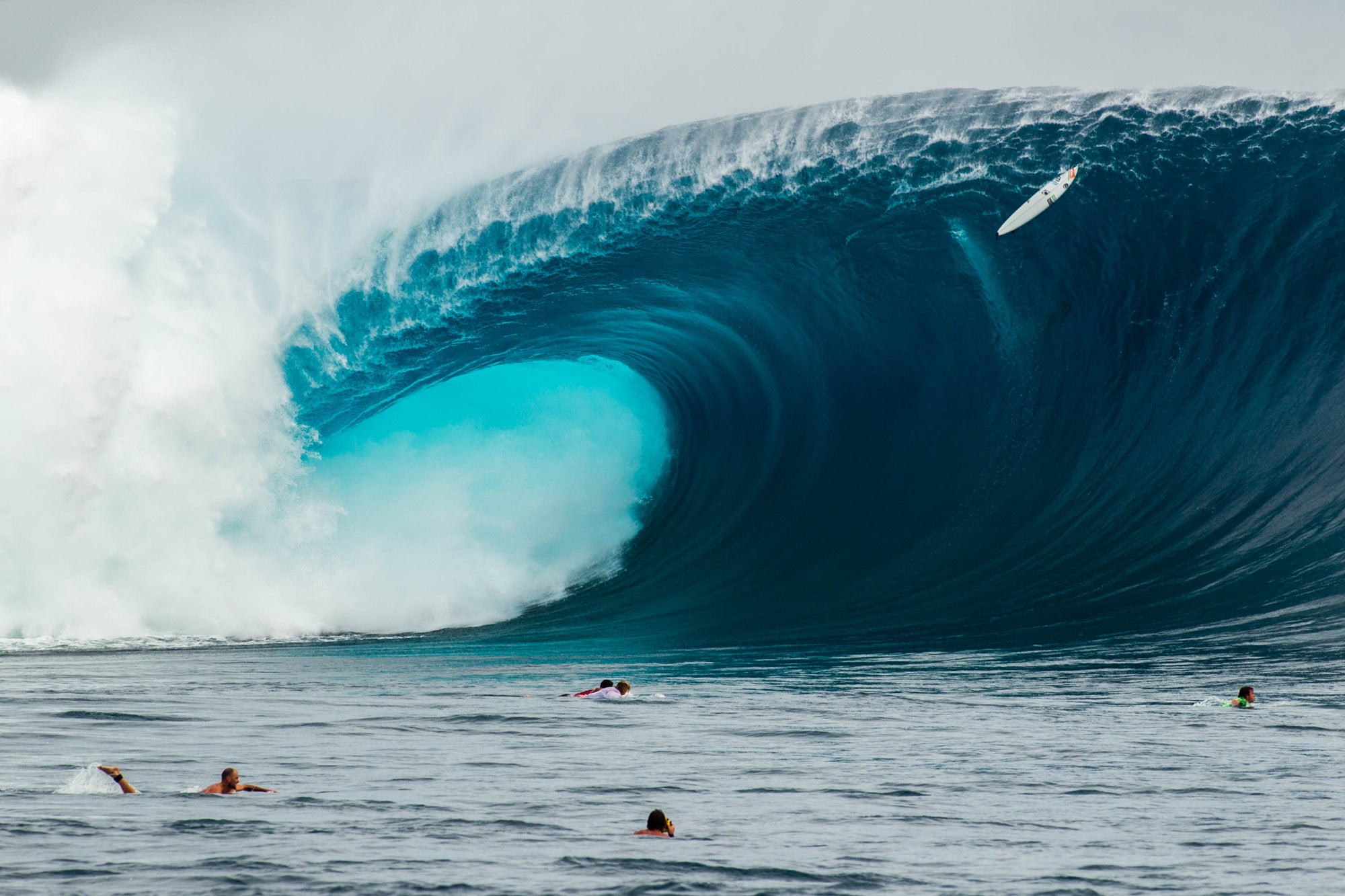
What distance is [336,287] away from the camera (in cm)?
1588

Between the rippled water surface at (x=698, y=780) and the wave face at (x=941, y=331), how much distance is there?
3085mm

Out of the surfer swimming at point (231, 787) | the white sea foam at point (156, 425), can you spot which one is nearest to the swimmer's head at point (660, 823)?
the surfer swimming at point (231, 787)

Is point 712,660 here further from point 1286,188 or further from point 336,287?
point 1286,188

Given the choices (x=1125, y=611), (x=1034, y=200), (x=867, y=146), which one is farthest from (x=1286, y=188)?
(x=1125, y=611)

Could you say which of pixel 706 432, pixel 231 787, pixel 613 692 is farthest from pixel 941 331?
pixel 231 787

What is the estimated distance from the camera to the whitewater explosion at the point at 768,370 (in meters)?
13.5

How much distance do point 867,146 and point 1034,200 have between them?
2163 millimetres

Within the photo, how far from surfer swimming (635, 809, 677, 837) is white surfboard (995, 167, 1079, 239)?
11.6 m

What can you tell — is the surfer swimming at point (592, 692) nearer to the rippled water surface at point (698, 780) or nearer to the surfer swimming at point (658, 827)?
the rippled water surface at point (698, 780)

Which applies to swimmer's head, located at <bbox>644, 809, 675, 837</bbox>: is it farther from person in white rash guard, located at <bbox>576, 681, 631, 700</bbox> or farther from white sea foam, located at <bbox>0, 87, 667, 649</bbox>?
white sea foam, located at <bbox>0, 87, 667, 649</bbox>

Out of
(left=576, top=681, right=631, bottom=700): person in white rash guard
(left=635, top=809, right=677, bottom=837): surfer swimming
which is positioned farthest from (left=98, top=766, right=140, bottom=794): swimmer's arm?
(left=576, top=681, right=631, bottom=700): person in white rash guard

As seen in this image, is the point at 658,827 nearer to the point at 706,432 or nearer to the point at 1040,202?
the point at 1040,202

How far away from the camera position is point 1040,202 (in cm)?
1493

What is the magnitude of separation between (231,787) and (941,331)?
12.0 metres
